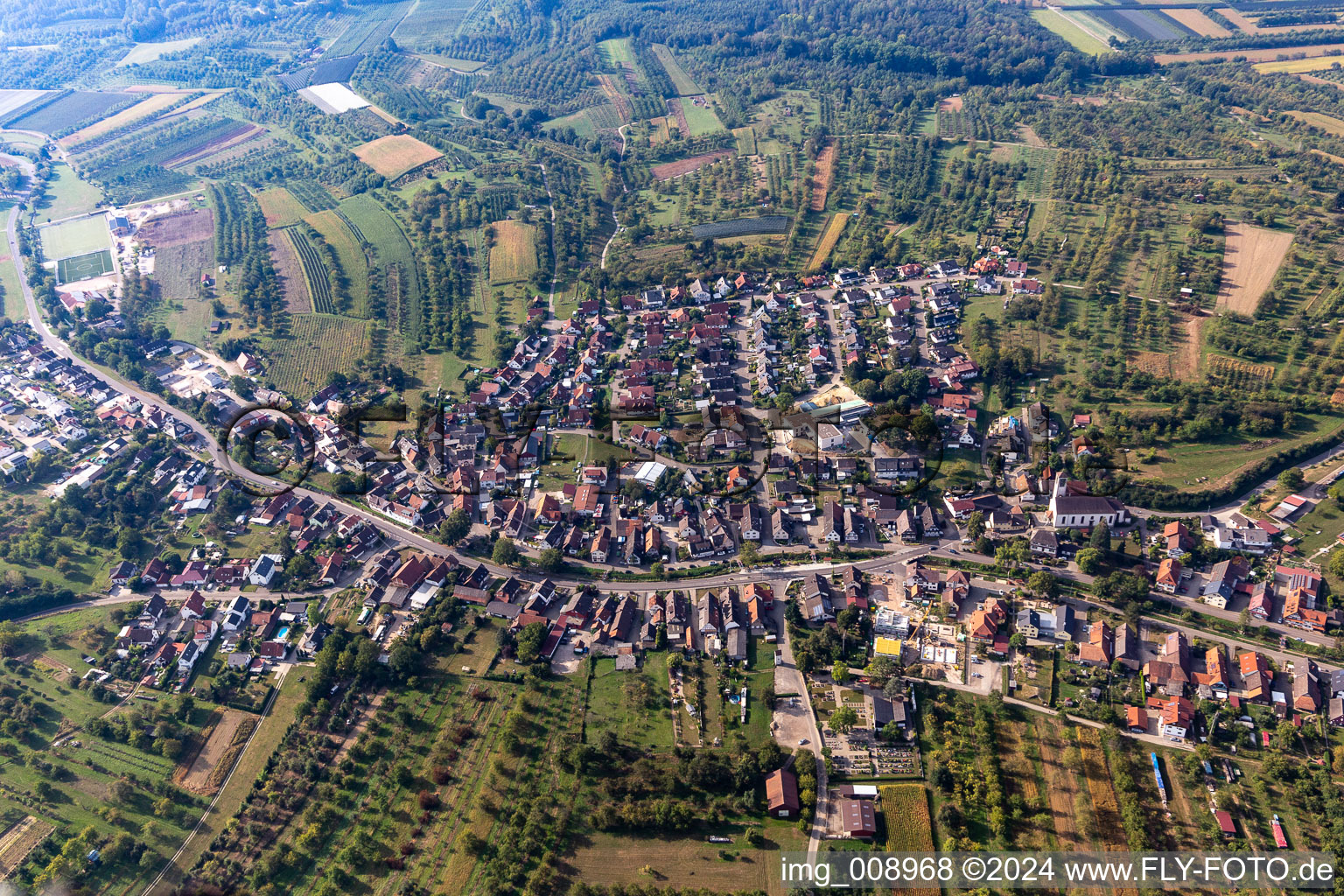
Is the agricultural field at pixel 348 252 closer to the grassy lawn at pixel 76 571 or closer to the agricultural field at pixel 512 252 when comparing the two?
the agricultural field at pixel 512 252

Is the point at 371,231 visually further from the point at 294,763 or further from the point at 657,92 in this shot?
the point at 294,763

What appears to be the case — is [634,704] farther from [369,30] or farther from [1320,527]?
[369,30]

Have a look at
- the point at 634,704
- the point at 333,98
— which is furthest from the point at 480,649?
the point at 333,98

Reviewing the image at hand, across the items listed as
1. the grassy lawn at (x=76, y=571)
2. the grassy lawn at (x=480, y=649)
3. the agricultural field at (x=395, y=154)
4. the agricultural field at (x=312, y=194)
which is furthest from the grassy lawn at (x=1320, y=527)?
the agricultural field at (x=312, y=194)

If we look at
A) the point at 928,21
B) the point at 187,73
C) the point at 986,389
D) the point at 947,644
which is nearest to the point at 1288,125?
the point at 928,21

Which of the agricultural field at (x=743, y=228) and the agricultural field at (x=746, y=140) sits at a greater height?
the agricultural field at (x=746, y=140)
